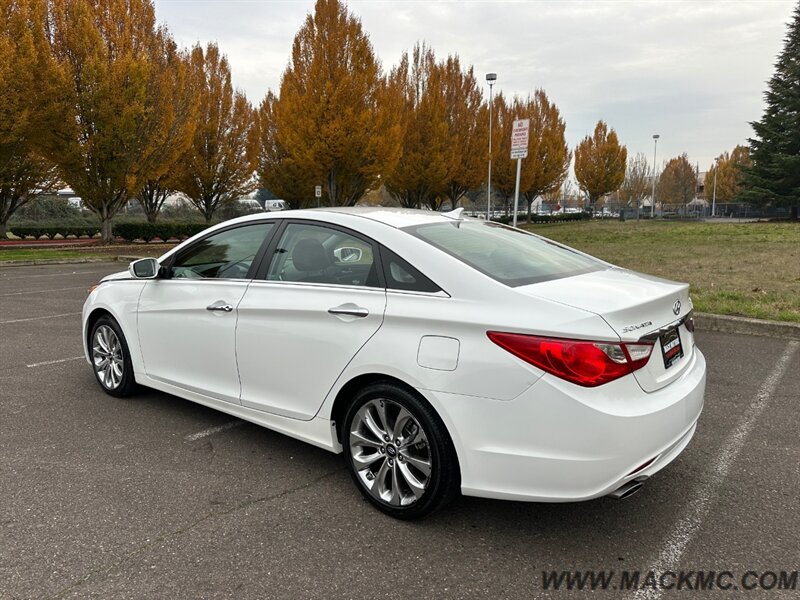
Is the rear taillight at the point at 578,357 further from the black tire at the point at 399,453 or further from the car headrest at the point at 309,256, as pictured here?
the car headrest at the point at 309,256

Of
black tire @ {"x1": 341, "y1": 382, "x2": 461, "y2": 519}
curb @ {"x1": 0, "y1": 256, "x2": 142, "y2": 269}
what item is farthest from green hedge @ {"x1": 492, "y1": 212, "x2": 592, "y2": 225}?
black tire @ {"x1": 341, "y1": 382, "x2": 461, "y2": 519}

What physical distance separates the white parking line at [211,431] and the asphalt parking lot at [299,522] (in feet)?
0.05

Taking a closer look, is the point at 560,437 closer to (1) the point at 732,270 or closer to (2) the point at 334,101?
(1) the point at 732,270

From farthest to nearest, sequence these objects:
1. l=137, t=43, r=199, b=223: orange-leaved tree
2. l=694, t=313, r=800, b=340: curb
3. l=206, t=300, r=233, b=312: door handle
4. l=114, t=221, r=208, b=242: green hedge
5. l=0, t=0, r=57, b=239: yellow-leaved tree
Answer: l=114, t=221, r=208, b=242: green hedge, l=137, t=43, r=199, b=223: orange-leaved tree, l=0, t=0, r=57, b=239: yellow-leaved tree, l=694, t=313, r=800, b=340: curb, l=206, t=300, r=233, b=312: door handle

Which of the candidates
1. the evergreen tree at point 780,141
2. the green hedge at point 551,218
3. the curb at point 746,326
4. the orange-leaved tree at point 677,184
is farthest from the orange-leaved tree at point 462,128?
the orange-leaved tree at point 677,184

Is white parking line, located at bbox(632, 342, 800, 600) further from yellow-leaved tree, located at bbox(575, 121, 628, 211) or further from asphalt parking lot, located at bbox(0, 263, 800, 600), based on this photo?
yellow-leaved tree, located at bbox(575, 121, 628, 211)

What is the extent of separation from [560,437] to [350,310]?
47.5 inches

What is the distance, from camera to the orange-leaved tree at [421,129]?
30641mm

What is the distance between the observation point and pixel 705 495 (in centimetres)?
318

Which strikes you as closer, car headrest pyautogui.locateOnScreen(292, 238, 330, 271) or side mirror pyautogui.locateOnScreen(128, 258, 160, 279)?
car headrest pyautogui.locateOnScreen(292, 238, 330, 271)

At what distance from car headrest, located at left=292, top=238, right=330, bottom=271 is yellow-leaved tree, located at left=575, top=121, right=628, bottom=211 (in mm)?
52673

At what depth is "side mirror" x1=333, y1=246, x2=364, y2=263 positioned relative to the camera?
322 centimetres

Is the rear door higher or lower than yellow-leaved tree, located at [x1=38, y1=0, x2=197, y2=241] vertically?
lower

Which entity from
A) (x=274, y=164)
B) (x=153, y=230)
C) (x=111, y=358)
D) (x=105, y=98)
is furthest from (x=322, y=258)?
(x=274, y=164)
